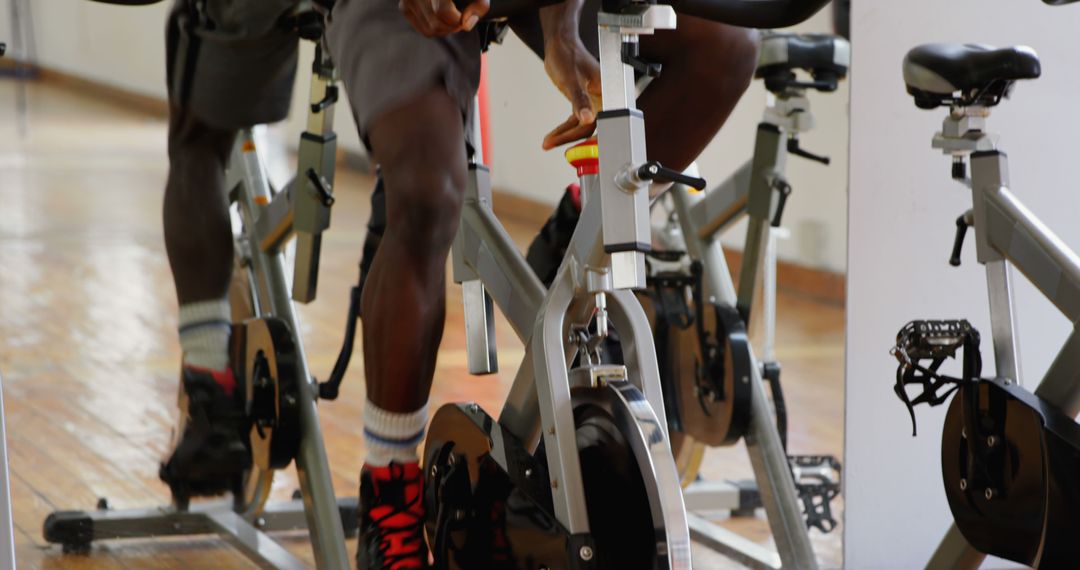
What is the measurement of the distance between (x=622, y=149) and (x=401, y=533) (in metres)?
0.63

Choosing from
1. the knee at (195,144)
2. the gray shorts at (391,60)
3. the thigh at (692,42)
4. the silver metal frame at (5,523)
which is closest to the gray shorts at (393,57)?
the gray shorts at (391,60)

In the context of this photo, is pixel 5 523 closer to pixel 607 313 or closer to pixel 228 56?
pixel 607 313

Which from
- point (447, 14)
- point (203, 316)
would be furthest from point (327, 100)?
point (447, 14)

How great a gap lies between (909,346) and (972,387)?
0.11m

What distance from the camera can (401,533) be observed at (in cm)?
187

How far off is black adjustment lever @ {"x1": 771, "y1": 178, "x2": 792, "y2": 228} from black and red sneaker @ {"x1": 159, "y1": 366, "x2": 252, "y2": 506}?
95cm

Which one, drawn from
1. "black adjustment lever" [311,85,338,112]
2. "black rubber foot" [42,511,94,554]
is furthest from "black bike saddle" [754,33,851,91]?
"black rubber foot" [42,511,94,554]

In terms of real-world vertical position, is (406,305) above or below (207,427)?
above

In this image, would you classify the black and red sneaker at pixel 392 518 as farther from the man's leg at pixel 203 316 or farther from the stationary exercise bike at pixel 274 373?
the man's leg at pixel 203 316

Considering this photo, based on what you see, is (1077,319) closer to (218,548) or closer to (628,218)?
(628,218)

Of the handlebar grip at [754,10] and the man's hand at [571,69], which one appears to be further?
the man's hand at [571,69]

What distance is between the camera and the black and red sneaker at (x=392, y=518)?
73.1 inches

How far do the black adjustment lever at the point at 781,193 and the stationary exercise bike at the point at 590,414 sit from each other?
76 cm

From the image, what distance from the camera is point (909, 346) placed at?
6.93ft
